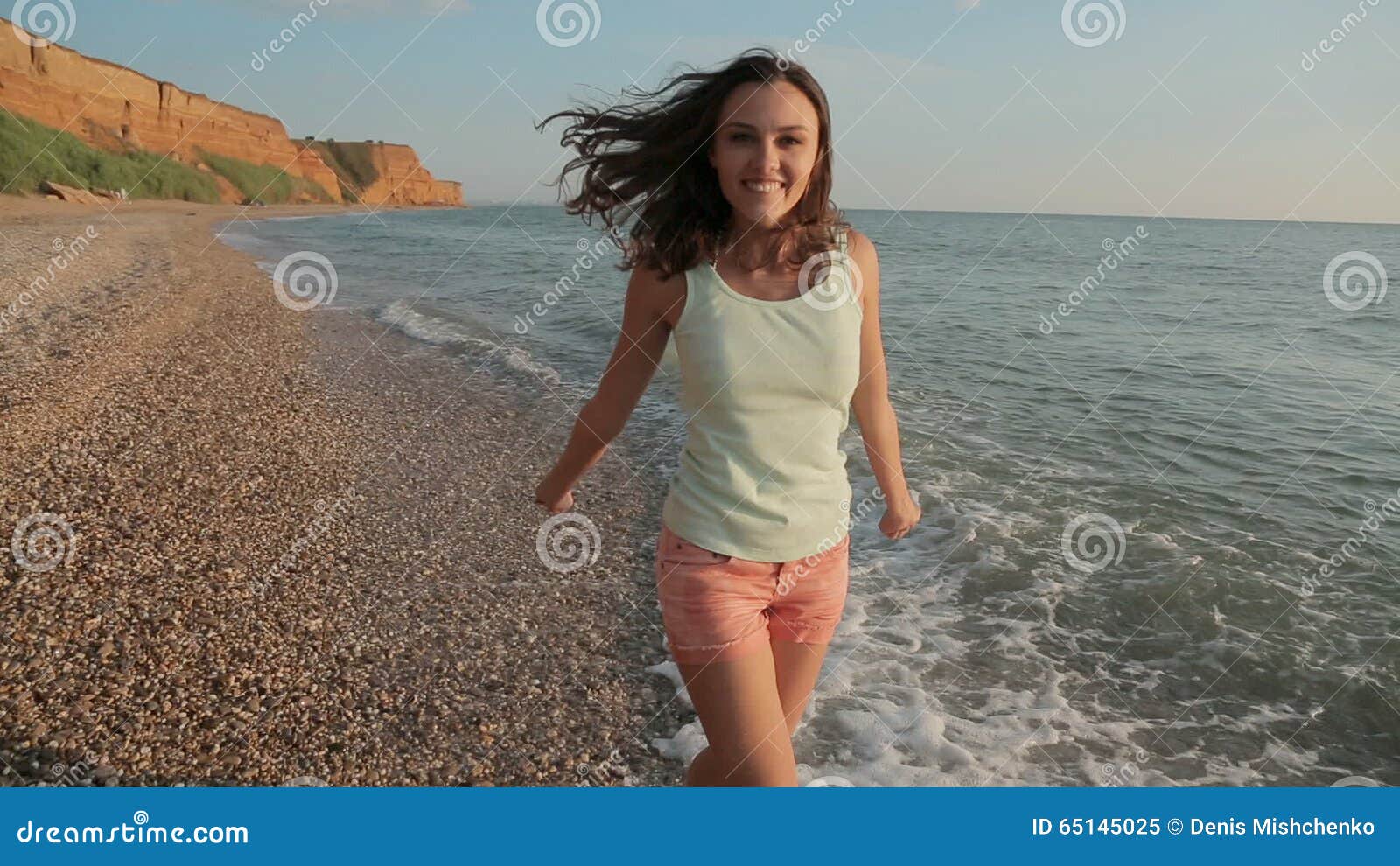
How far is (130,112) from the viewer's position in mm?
54719

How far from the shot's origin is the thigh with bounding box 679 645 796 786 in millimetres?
2047

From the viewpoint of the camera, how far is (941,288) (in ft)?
76.0

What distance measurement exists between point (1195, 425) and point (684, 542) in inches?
366

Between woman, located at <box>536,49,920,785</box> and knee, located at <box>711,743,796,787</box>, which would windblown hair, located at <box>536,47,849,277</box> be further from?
knee, located at <box>711,743,796,787</box>

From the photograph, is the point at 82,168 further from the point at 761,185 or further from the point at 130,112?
the point at 761,185

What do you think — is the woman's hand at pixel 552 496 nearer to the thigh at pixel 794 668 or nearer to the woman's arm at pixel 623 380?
the woman's arm at pixel 623 380

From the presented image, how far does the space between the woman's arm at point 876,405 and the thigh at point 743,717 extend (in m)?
0.47

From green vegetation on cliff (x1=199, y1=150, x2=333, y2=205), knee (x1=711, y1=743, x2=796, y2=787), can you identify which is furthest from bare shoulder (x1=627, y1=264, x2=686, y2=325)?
green vegetation on cliff (x1=199, y1=150, x2=333, y2=205)

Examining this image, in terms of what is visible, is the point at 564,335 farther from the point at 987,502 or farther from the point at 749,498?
the point at 749,498

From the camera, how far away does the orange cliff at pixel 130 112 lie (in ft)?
147

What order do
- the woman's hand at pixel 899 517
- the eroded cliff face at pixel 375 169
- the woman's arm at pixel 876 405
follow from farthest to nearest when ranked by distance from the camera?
the eroded cliff face at pixel 375 169, the woman's hand at pixel 899 517, the woman's arm at pixel 876 405

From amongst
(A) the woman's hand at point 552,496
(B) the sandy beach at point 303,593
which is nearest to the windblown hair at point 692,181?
(A) the woman's hand at point 552,496

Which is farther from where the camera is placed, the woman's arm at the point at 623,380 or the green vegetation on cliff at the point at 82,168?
the green vegetation on cliff at the point at 82,168

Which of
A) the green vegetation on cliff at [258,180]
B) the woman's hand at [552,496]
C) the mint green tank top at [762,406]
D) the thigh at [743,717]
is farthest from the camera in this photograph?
the green vegetation on cliff at [258,180]
